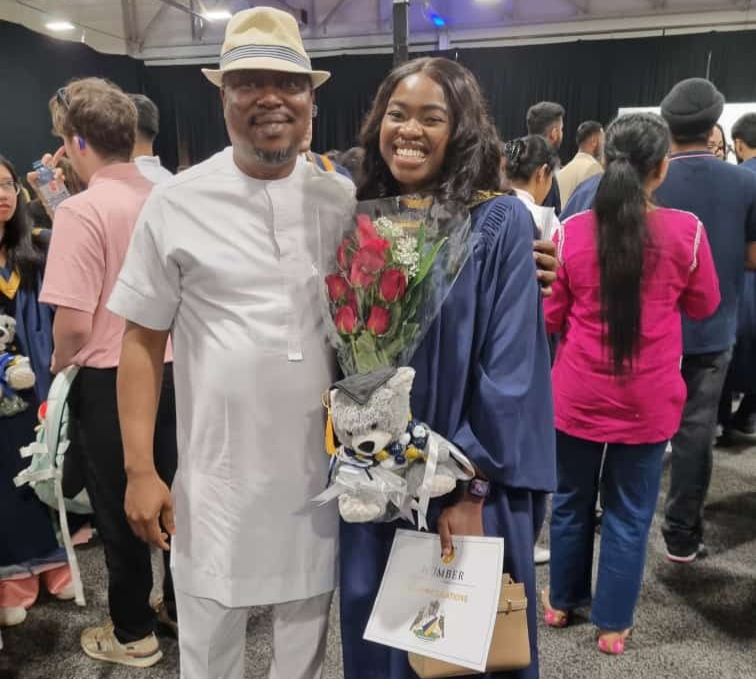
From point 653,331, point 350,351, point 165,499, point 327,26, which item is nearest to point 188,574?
point 165,499

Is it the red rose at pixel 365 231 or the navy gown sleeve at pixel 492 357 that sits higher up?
the red rose at pixel 365 231

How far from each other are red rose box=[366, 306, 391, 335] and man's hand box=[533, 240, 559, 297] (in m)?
0.45

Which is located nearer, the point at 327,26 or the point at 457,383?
the point at 457,383

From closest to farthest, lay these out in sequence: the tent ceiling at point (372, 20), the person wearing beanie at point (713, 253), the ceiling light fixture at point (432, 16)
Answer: the person wearing beanie at point (713, 253)
the tent ceiling at point (372, 20)
the ceiling light fixture at point (432, 16)

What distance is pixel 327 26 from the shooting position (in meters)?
10.2

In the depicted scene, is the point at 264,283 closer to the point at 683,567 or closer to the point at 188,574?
the point at 188,574

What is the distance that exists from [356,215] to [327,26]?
10.0m

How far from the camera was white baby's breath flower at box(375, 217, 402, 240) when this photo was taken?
3.69ft

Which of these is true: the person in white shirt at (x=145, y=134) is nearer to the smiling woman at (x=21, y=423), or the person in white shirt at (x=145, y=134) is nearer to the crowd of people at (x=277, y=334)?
the crowd of people at (x=277, y=334)

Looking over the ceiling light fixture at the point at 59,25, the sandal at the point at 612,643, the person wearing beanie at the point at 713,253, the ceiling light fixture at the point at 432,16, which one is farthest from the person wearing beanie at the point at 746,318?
the ceiling light fixture at the point at 59,25

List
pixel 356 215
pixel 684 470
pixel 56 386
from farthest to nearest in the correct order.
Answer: pixel 684 470
pixel 56 386
pixel 356 215

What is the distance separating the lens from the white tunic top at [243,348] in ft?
4.11

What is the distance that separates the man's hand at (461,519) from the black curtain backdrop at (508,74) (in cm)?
765

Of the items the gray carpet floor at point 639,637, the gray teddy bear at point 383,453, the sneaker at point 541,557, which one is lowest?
the sneaker at point 541,557
